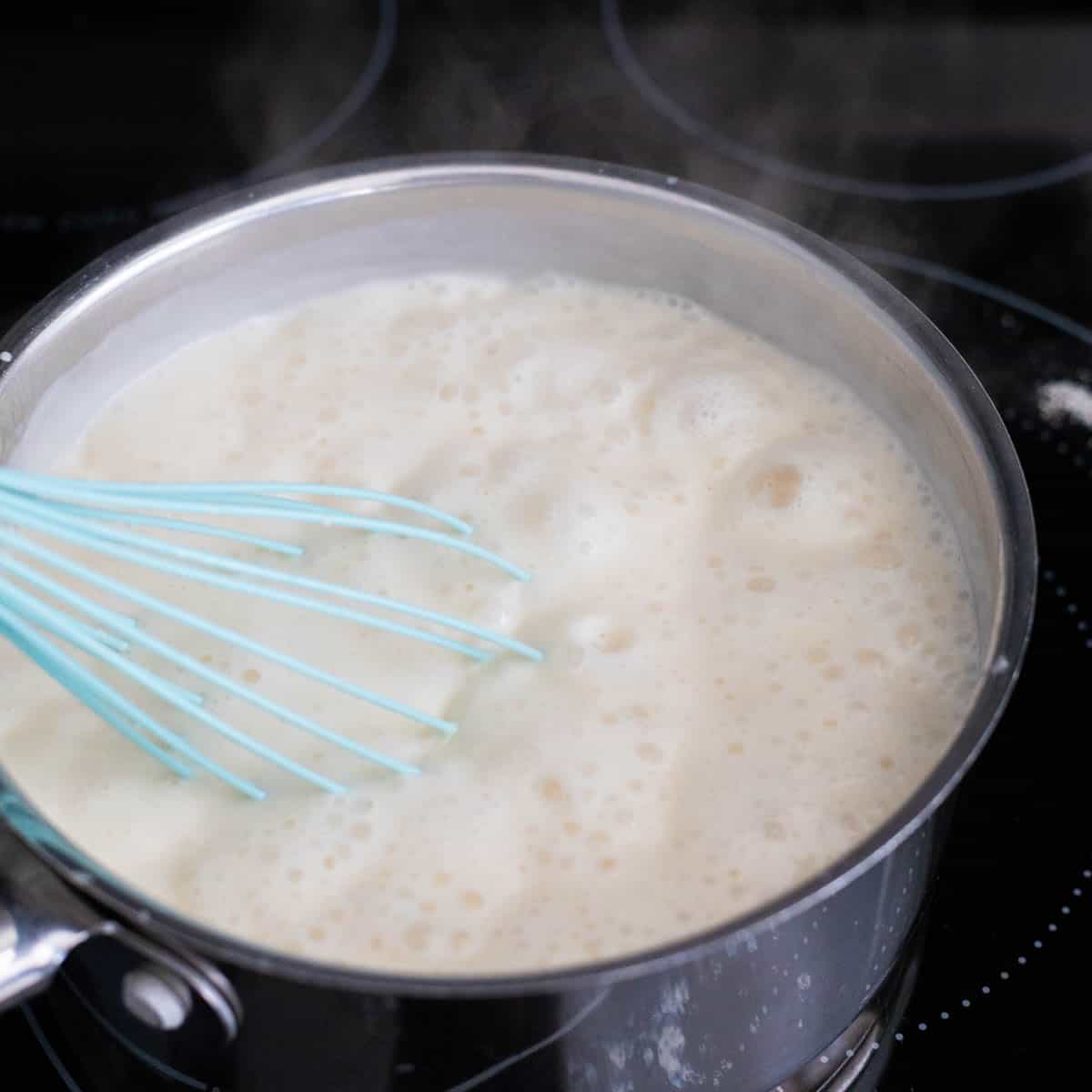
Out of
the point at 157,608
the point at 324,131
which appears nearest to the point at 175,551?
the point at 157,608

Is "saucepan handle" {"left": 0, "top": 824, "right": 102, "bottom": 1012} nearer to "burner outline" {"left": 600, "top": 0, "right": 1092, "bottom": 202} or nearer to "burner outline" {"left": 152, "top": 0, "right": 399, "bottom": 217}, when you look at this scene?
"burner outline" {"left": 152, "top": 0, "right": 399, "bottom": 217}

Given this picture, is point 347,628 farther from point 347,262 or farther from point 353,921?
point 347,262

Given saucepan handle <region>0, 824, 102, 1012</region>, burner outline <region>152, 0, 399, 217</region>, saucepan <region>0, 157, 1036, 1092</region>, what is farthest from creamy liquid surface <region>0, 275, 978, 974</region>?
burner outline <region>152, 0, 399, 217</region>

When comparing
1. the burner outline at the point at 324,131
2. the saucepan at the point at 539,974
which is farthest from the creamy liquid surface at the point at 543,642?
the burner outline at the point at 324,131

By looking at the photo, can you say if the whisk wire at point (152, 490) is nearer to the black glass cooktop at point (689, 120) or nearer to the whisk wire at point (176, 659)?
the whisk wire at point (176, 659)

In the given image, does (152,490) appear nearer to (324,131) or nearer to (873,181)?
(324,131)

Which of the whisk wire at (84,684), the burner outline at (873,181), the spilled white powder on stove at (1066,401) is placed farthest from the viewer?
the burner outline at (873,181)
